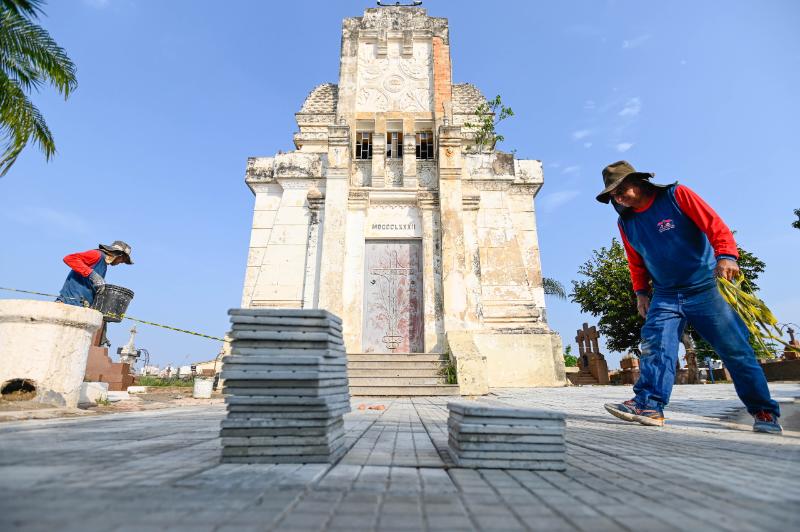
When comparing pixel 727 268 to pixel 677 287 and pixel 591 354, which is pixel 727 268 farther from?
pixel 591 354

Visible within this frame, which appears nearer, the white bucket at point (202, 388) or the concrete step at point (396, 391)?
the white bucket at point (202, 388)

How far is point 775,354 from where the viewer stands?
363 centimetres

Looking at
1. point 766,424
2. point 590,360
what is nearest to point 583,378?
point 590,360

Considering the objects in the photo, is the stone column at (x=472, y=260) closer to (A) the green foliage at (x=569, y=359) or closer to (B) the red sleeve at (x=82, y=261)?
(B) the red sleeve at (x=82, y=261)

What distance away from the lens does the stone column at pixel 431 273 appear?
10523 millimetres

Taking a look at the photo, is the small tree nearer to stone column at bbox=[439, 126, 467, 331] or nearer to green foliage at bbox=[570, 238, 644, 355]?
green foliage at bbox=[570, 238, 644, 355]

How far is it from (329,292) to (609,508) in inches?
380

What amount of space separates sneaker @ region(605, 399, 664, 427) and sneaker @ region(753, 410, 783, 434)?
27.4 inches

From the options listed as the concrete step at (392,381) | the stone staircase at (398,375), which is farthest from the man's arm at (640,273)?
the concrete step at (392,381)

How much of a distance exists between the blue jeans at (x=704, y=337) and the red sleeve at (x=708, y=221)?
0.40m

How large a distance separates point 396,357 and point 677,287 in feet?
21.5

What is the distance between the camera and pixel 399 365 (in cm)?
909

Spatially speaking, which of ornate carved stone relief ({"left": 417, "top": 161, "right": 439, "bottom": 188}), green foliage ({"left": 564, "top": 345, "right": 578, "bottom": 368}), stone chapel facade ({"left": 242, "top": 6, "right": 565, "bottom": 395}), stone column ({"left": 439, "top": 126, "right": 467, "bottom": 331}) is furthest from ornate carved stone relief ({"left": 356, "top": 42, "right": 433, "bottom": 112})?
green foliage ({"left": 564, "top": 345, "right": 578, "bottom": 368})

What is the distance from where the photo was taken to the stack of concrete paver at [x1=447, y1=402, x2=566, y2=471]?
205 centimetres
